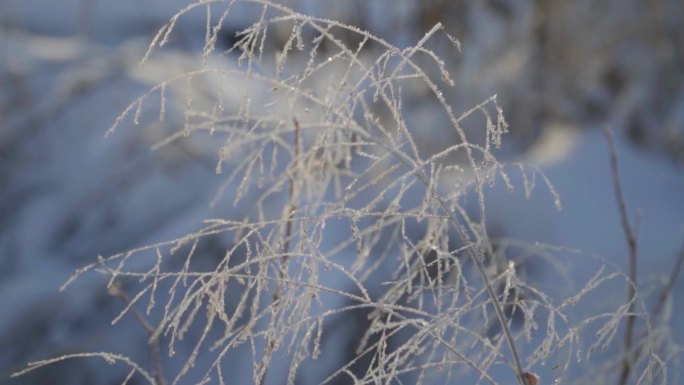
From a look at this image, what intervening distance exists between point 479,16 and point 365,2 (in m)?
0.36

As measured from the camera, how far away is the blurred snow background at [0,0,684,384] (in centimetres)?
287

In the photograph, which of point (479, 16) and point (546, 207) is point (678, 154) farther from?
point (479, 16)

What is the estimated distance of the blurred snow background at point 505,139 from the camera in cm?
287

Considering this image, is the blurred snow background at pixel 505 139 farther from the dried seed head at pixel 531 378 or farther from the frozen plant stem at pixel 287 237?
the dried seed head at pixel 531 378

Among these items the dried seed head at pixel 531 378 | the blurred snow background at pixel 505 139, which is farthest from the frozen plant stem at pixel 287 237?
the blurred snow background at pixel 505 139

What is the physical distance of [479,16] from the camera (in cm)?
303

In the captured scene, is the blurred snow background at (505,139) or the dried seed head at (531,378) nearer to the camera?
the dried seed head at (531,378)

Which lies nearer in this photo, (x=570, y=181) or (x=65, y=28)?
(x=570, y=181)

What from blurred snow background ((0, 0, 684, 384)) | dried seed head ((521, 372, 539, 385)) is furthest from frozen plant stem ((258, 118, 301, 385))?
blurred snow background ((0, 0, 684, 384))

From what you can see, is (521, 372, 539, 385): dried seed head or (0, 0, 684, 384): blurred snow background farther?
(0, 0, 684, 384): blurred snow background

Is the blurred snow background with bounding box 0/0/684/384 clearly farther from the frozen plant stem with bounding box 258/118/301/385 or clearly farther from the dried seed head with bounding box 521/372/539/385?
the dried seed head with bounding box 521/372/539/385

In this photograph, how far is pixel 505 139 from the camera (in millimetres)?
3080

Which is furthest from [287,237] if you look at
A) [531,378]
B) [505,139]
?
[505,139]

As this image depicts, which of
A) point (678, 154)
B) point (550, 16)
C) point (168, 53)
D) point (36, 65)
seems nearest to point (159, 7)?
point (168, 53)
